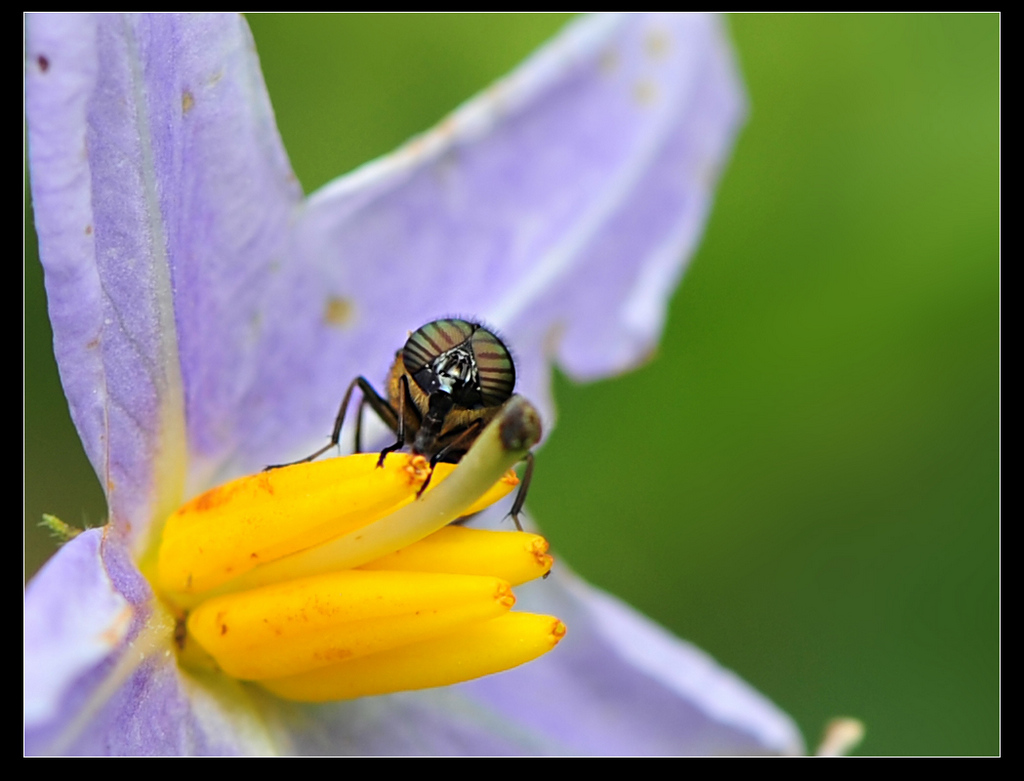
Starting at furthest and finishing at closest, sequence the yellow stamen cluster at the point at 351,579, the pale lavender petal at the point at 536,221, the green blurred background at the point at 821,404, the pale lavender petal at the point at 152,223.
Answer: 1. the green blurred background at the point at 821,404
2. the pale lavender petal at the point at 536,221
3. the yellow stamen cluster at the point at 351,579
4. the pale lavender petal at the point at 152,223

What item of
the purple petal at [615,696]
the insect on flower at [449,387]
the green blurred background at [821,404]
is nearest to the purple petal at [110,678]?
the insect on flower at [449,387]

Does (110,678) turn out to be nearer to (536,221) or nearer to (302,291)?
(302,291)

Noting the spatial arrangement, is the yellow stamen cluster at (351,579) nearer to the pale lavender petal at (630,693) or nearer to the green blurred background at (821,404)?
the pale lavender petal at (630,693)

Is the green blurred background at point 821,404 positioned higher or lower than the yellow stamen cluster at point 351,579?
lower

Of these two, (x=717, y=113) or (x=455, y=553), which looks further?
(x=717, y=113)

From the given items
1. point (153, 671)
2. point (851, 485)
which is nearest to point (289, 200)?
point (153, 671)

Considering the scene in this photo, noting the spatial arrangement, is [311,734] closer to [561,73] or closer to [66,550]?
[66,550]

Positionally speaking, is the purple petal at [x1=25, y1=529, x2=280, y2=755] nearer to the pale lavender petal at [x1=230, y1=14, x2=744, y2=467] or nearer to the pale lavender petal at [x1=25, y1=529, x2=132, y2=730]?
the pale lavender petal at [x1=25, y1=529, x2=132, y2=730]

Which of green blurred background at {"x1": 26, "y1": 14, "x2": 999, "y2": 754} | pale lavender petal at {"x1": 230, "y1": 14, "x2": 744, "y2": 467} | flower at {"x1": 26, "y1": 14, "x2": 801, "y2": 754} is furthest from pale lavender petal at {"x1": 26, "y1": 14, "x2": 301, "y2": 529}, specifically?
green blurred background at {"x1": 26, "y1": 14, "x2": 999, "y2": 754}
